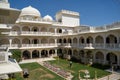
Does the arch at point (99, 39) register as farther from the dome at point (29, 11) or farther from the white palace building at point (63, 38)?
the dome at point (29, 11)

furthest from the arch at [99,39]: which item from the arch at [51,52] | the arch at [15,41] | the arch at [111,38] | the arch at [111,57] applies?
the arch at [15,41]

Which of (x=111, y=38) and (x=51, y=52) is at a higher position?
(x=111, y=38)

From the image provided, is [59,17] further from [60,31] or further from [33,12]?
[33,12]

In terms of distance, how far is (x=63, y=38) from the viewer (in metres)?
40.2

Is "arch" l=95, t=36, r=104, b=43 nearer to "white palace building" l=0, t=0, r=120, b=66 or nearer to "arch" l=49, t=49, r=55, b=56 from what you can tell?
"white palace building" l=0, t=0, r=120, b=66

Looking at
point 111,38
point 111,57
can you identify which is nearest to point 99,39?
point 111,38

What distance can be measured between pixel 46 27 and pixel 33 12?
23.2 ft

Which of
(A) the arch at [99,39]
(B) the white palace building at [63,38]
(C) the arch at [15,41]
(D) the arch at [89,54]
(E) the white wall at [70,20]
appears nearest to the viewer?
(B) the white palace building at [63,38]

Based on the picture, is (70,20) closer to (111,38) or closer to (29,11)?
(29,11)

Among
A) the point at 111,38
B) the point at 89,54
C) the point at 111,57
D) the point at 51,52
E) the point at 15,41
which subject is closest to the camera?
the point at 111,57

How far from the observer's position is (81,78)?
17.6m

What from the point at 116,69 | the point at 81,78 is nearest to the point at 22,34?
the point at 81,78

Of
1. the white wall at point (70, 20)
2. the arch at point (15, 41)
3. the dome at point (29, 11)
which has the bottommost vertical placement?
the arch at point (15, 41)

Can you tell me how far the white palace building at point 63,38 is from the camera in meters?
25.2
